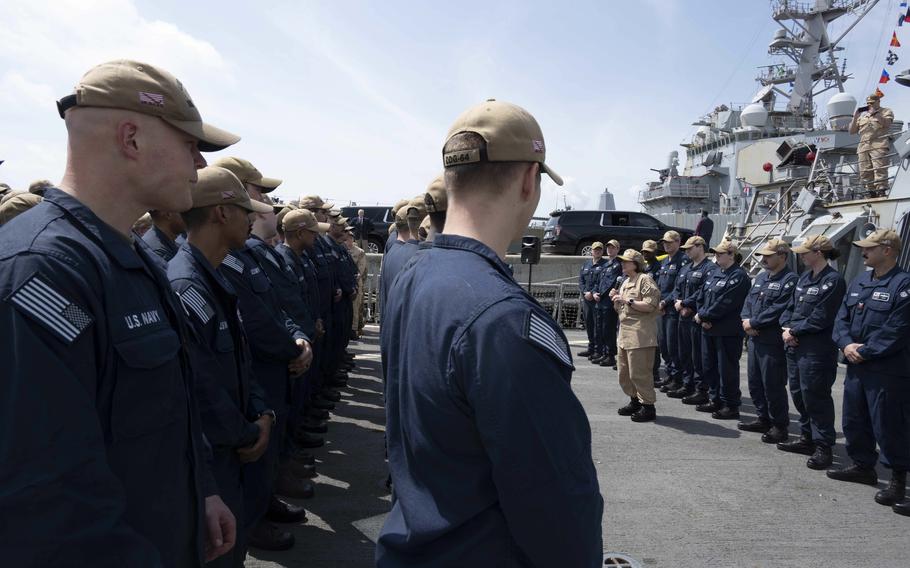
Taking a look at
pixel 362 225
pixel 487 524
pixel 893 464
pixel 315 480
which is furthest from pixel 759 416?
pixel 362 225

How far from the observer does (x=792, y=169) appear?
1650 centimetres

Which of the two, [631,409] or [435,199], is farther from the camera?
[631,409]

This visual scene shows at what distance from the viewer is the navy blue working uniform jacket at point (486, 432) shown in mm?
1296

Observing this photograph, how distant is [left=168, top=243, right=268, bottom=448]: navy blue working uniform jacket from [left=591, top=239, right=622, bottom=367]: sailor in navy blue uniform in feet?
28.5

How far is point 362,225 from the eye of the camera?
58.2 feet

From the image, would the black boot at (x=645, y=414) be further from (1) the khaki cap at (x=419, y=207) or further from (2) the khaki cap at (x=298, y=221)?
(2) the khaki cap at (x=298, y=221)

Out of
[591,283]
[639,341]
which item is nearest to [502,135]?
[639,341]

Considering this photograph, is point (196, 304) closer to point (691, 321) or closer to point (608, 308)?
point (691, 321)

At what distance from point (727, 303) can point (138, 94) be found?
294 inches

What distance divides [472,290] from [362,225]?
1667 centimetres

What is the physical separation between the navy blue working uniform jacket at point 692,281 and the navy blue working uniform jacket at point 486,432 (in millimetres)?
7576

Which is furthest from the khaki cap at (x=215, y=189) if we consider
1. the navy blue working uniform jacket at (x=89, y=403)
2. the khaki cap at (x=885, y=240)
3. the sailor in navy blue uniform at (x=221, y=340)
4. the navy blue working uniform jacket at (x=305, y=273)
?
the khaki cap at (x=885, y=240)

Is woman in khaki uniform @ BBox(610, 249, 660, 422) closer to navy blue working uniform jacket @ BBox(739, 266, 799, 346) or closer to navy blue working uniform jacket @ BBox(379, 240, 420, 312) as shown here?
navy blue working uniform jacket @ BBox(739, 266, 799, 346)

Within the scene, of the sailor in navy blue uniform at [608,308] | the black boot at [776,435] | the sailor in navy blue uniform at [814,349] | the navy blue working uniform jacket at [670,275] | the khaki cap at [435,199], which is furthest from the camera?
the sailor in navy blue uniform at [608,308]
